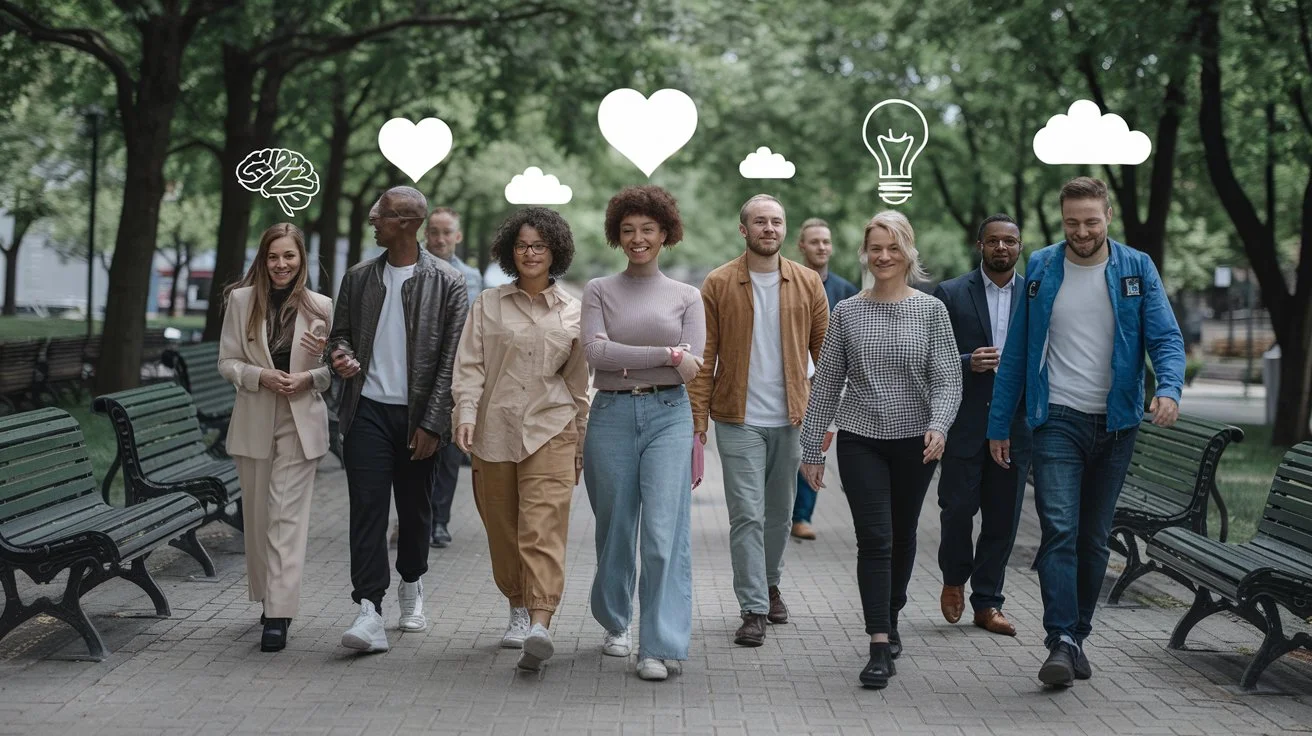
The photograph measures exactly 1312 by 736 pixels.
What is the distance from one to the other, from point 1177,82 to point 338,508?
356 inches

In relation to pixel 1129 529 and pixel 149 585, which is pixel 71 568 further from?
pixel 1129 529

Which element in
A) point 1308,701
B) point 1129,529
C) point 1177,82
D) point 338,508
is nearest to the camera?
point 1308,701

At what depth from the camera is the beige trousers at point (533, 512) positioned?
21.8 ft

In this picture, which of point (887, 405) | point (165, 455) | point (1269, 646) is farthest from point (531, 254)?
point (165, 455)

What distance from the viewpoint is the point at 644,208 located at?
6.64 metres

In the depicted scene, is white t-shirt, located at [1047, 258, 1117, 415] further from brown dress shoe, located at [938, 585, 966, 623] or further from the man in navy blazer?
brown dress shoe, located at [938, 585, 966, 623]

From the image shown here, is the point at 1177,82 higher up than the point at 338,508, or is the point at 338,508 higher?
the point at 1177,82

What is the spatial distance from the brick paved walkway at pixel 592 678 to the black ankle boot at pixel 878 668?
0.20 ft

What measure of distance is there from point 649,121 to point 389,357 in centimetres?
252

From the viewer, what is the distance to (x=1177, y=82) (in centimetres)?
1559

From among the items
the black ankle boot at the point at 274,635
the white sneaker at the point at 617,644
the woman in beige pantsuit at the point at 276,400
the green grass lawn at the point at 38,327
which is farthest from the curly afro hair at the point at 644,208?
the green grass lawn at the point at 38,327

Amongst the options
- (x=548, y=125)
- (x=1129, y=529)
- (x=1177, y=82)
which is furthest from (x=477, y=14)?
(x=1129, y=529)

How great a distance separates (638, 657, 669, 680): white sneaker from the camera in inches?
257

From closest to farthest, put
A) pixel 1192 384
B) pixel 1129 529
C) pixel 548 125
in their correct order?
1. pixel 1129 529
2. pixel 548 125
3. pixel 1192 384
